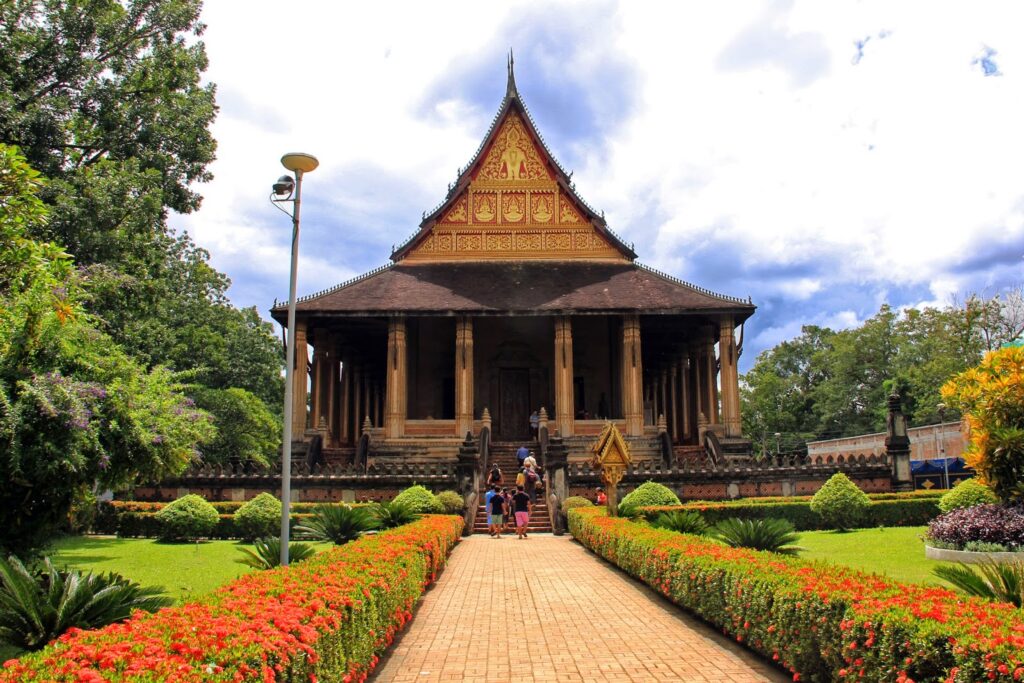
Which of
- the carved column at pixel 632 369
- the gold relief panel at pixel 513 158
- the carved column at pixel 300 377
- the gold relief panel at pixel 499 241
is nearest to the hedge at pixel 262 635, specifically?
the carved column at pixel 632 369

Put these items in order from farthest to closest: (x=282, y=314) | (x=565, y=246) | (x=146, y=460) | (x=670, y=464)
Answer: (x=565, y=246), (x=282, y=314), (x=670, y=464), (x=146, y=460)

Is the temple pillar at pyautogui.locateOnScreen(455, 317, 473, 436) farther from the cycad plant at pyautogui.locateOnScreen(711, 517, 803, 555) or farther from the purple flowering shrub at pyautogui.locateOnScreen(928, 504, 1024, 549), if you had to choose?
the cycad plant at pyautogui.locateOnScreen(711, 517, 803, 555)

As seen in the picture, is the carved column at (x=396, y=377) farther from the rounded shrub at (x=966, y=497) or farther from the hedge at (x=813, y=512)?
the rounded shrub at (x=966, y=497)

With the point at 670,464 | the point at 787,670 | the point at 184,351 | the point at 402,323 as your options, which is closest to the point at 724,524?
the point at 787,670

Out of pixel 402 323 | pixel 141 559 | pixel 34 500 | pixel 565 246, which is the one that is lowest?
pixel 141 559

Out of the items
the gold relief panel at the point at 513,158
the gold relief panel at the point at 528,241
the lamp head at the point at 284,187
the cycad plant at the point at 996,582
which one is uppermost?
the gold relief panel at the point at 513,158

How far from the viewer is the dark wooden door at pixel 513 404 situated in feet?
102

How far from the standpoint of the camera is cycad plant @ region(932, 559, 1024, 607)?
5898mm

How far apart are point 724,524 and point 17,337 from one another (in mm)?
9592

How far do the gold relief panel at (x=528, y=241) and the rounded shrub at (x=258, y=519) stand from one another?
55.0ft

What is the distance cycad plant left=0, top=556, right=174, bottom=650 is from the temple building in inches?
809

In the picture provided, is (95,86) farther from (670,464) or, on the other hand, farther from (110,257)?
(670,464)

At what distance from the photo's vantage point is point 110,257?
18.7 metres

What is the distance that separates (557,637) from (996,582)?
3.82 metres
